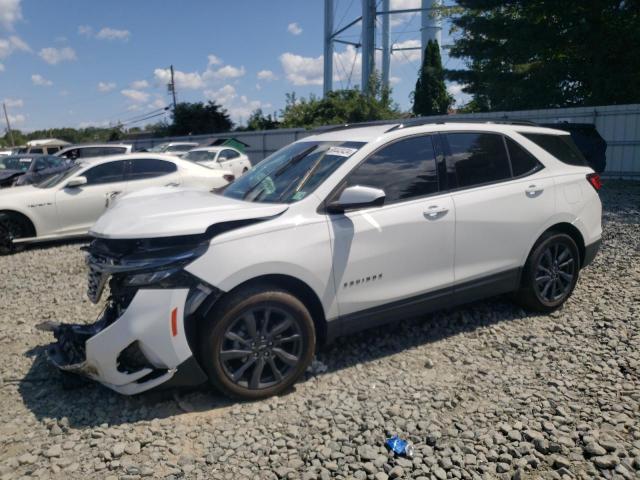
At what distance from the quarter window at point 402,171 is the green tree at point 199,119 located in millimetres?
45653

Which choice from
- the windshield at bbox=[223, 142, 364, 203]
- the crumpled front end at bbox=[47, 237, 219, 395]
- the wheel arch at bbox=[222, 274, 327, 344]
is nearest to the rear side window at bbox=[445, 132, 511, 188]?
the windshield at bbox=[223, 142, 364, 203]

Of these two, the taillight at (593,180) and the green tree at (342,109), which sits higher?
the green tree at (342,109)

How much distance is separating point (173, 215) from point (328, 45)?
47.7 meters

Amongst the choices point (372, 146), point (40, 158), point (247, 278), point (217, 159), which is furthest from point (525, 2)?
point (247, 278)

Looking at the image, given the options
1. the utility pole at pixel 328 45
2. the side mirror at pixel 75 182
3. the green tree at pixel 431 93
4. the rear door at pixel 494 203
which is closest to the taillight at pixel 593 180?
the rear door at pixel 494 203

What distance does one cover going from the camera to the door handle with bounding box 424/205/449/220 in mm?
4098

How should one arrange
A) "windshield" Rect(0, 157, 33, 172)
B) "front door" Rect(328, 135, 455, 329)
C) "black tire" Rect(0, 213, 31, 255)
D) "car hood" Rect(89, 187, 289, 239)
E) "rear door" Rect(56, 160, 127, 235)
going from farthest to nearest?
"windshield" Rect(0, 157, 33, 172), "rear door" Rect(56, 160, 127, 235), "black tire" Rect(0, 213, 31, 255), "front door" Rect(328, 135, 455, 329), "car hood" Rect(89, 187, 289, 239)

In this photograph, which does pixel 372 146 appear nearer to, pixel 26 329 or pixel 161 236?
pixel 161 236

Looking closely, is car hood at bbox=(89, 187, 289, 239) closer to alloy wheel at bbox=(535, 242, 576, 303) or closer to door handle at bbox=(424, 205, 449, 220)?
door handle at bbox=(424, 205, 449, 220)

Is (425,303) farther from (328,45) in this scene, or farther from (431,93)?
(328,45)

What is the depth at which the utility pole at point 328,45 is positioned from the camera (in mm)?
47844

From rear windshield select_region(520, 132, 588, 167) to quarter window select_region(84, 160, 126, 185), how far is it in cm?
716

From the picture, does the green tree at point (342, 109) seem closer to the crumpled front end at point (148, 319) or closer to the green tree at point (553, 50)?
the green tree at point (553, 50)

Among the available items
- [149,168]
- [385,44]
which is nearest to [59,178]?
[149,168]
